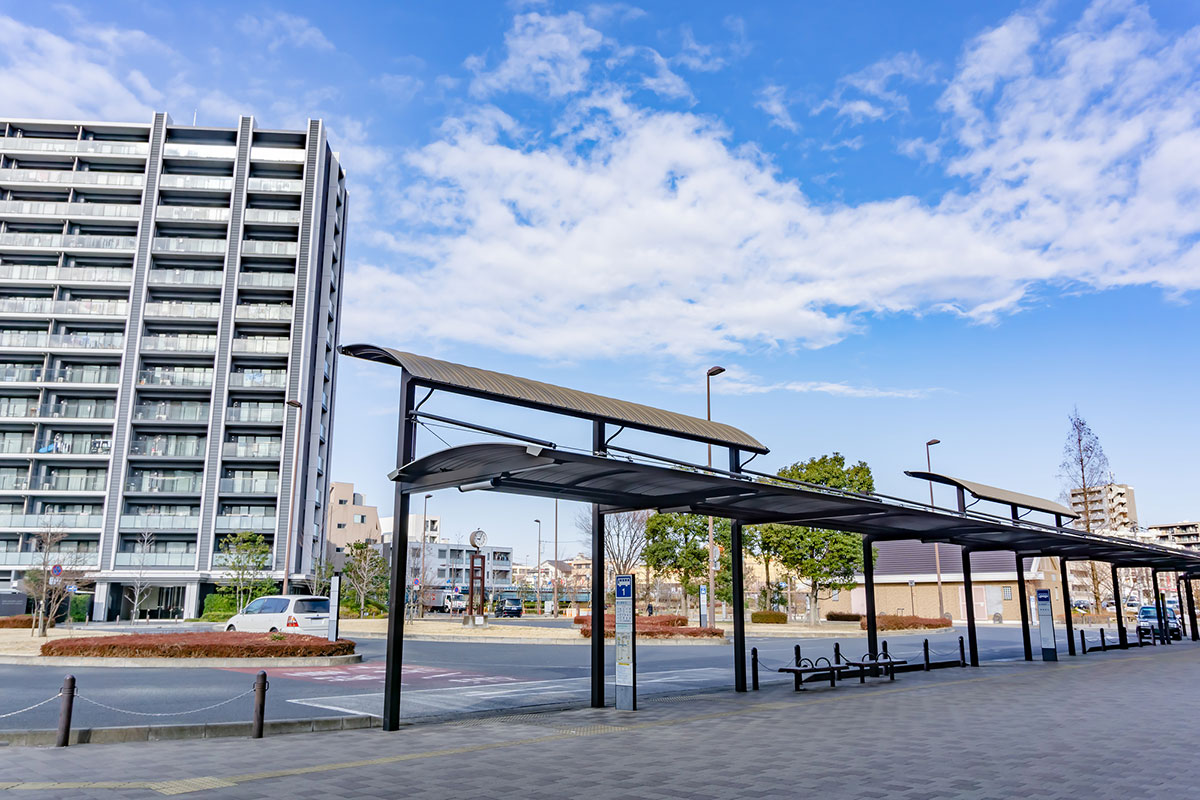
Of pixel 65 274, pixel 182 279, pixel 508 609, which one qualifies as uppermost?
pixel 65 274

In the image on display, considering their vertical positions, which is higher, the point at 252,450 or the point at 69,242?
the point at 69,242

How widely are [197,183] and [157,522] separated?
2349 cm

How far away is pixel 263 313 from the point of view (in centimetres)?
5659

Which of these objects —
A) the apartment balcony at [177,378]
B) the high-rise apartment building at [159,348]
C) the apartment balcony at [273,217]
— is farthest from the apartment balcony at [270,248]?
the apartment balcony at [177,378]

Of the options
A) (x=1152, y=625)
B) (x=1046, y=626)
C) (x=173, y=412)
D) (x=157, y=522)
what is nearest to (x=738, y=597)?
(x=1046, y=626)

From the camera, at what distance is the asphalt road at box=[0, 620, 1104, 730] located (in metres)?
12.9

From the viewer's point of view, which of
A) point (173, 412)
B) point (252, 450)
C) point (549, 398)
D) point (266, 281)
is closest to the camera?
point (549, 398)

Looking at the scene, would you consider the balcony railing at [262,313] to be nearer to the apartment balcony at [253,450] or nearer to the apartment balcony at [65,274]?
the apartment balcony at [65,274]

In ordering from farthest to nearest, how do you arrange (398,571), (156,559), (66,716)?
(156,559) < (398,571) < (66,716)

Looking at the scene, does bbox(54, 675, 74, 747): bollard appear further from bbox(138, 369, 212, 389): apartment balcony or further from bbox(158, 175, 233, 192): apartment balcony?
A: bbox(158, 175, 233, 192): apartment balcony

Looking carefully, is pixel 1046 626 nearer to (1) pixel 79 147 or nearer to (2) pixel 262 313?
(2) pixel 262 313

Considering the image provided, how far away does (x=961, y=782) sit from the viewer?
314 inches

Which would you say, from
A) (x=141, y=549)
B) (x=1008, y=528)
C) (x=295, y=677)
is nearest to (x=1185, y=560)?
(x=1008, y=528)

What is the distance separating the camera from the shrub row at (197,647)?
21.1m
